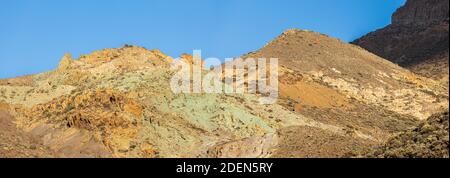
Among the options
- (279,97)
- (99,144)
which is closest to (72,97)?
(99,144)

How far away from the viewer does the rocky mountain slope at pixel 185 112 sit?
33.1 m

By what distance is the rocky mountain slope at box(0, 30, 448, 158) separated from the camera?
3309 centimetres

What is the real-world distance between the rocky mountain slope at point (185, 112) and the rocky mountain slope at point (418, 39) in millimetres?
10745

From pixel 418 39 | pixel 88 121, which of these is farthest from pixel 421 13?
pixel 88 121

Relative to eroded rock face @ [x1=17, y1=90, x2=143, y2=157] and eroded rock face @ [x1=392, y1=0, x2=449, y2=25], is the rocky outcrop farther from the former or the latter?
eroded rock face @ [x1=392, y1=0, x2=449, y2=25]

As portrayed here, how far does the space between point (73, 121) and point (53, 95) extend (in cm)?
716

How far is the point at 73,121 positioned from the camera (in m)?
34.8

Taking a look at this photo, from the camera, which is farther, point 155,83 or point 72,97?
point 155,83

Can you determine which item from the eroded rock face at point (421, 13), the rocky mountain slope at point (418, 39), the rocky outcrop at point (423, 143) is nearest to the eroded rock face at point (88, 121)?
the rocky outcrop at point (423, 143)

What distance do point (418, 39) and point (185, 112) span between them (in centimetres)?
6017

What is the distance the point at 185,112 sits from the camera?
127 ft

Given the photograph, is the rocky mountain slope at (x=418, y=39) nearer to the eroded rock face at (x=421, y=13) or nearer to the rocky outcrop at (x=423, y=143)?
the eroded rock face at (x=421, y=13)

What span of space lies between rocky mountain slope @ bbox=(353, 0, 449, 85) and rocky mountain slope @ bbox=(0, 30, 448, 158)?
35.3ft
